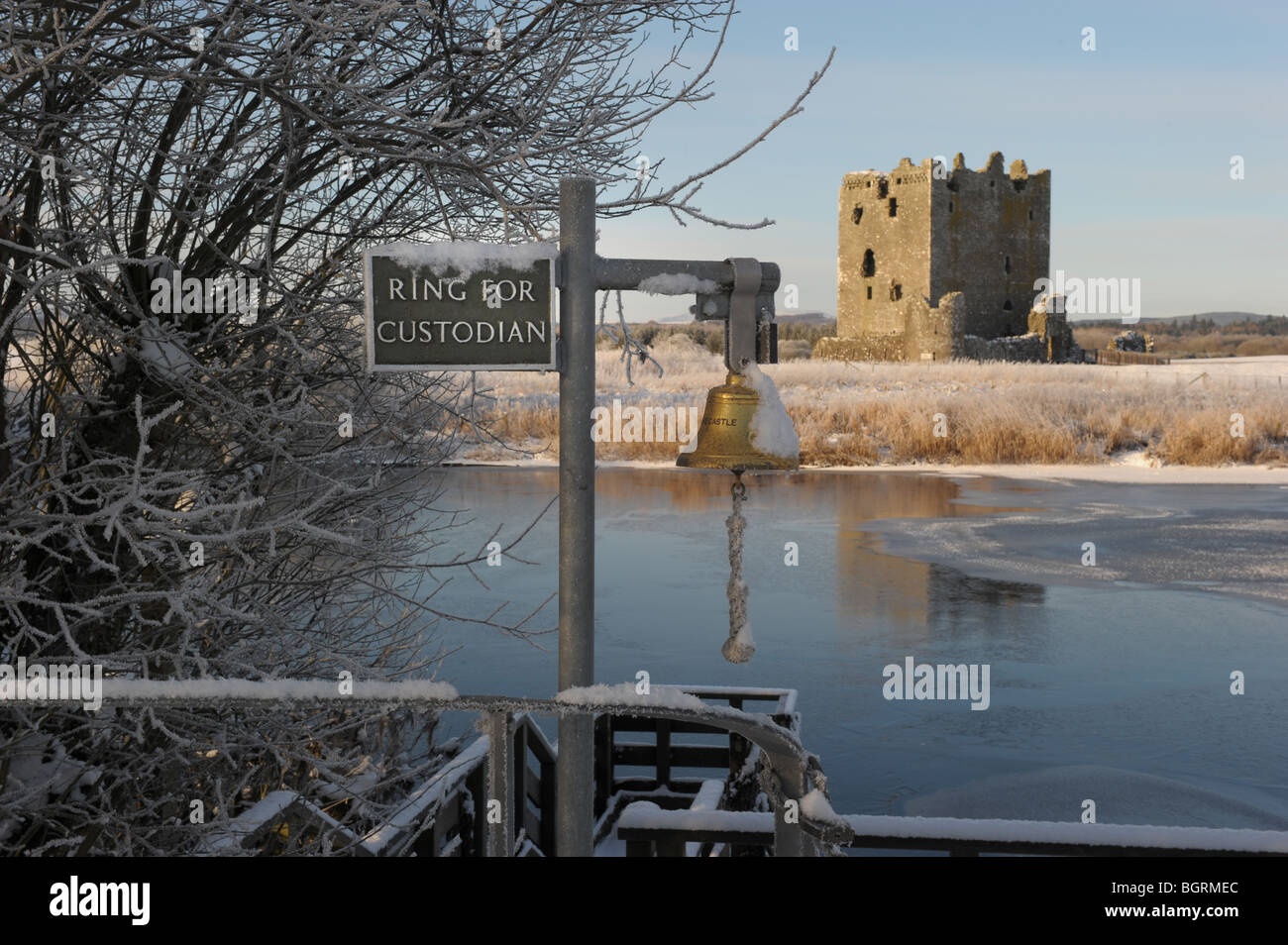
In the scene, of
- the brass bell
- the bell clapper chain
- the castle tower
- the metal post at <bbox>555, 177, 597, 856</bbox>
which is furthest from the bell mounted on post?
the castle tower

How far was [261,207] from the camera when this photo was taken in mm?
6727

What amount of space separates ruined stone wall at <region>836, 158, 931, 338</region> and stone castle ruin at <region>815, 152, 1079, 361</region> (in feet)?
0.17

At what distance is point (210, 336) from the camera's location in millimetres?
6332

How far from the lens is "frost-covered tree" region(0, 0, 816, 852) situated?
17.6ft

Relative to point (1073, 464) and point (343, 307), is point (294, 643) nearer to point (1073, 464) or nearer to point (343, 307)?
point (343, 307)

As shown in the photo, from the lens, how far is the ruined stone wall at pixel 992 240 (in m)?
61.2

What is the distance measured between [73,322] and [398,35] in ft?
7.64

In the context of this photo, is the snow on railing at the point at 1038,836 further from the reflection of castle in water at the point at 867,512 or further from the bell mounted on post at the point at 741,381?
the reflection of castle in water at the point at 867,512

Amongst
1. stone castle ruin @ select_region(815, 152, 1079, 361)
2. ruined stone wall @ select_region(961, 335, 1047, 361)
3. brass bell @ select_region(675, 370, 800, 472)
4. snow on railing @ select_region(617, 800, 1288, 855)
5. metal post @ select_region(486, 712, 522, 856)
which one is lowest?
snow on railing @ select_region(617, 800, 1288, 855)

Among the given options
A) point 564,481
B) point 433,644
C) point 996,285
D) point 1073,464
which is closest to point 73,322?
point 564,481

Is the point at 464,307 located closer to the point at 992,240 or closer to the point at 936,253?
the point at 936,253

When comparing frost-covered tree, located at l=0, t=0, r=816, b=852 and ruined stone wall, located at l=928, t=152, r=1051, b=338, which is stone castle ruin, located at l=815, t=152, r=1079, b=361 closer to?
ruined stone wall, located at l=928, t=152, r=1051, b=338

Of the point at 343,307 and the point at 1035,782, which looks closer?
the point at 343,307

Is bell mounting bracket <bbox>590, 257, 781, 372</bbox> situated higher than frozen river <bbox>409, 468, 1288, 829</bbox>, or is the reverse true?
bell mounting bracket <bbox>590, 257, 781, 372</bbox>
